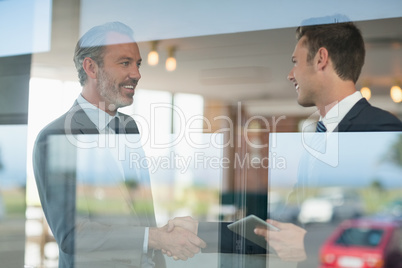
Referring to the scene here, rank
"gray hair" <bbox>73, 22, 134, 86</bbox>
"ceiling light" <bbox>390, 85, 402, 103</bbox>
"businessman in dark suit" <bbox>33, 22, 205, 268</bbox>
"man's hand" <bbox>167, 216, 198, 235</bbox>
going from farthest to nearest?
"gray hair" <bbox>73, 22, 134, 86</bbox>, "businessman in dark suit" <bbox>33, 22, 205, 268</bbox>, "man's hand" <bbox>167, 216, 198, 235</bbox>, "ceiling light" <bbox>390, 85, 402, 103</bbox>

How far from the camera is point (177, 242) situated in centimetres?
225

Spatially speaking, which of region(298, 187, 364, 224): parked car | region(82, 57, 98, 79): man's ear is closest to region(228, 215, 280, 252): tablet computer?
region(298, 187, 364, 224): parked car

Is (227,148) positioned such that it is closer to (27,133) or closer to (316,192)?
(316,192)

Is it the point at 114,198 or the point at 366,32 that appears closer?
the point at 366,32

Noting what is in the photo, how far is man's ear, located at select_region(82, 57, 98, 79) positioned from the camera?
2.46 m

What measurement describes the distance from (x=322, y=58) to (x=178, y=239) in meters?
0.84

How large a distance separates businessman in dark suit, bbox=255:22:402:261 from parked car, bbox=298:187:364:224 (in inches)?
2.6

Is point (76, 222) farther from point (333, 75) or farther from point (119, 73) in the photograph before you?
point (333, 75)

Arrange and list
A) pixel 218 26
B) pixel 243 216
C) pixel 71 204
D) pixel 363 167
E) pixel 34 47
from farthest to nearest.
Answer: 1. pixel 34 47
2. pixel 71 204
3. pixel 218 26
4. pixel 243 216
5. pixel 363 167

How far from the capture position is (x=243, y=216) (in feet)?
A: 6.85

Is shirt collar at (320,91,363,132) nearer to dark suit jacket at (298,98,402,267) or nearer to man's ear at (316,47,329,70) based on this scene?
dark suit jacket at (298,98,402,267)

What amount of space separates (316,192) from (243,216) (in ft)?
0.87

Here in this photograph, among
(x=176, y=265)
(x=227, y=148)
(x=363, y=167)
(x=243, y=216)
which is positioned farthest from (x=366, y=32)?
(x=176, y=265)

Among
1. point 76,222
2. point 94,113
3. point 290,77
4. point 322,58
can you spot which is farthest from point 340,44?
point 76,222
